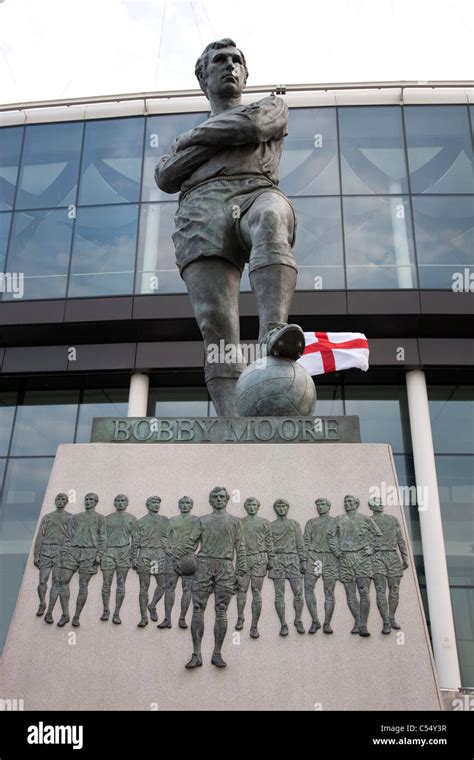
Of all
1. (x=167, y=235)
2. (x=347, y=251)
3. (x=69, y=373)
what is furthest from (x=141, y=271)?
(x=347, y=251)

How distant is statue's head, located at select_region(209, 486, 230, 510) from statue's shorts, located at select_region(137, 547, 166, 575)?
0.34 m

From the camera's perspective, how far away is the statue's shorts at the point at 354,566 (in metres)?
3.05

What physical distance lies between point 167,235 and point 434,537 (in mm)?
9785

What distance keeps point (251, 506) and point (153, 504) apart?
0.49 meters

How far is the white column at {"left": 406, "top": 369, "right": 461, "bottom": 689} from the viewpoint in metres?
12.8

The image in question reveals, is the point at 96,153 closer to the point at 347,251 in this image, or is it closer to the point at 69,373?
the point at 69,373

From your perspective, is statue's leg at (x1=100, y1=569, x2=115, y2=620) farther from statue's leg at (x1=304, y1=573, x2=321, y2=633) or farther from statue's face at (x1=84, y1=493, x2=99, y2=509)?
statue's leg at (x1=304, y1=573, x2=321, y2=633)

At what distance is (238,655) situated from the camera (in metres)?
2.92

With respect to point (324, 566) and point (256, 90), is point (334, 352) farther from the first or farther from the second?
point (324, 566)

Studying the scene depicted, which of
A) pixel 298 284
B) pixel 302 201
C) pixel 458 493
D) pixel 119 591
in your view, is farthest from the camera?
pixel 302 201

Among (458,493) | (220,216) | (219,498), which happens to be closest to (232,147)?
(220,216)

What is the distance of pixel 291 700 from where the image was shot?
2799 millimetres

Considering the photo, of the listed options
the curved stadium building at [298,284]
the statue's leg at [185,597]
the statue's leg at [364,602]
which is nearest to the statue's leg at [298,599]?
the statue's leg at [364,602]

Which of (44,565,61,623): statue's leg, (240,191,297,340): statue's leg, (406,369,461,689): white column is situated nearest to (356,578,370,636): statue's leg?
(44,565,61,623): statue's leg
